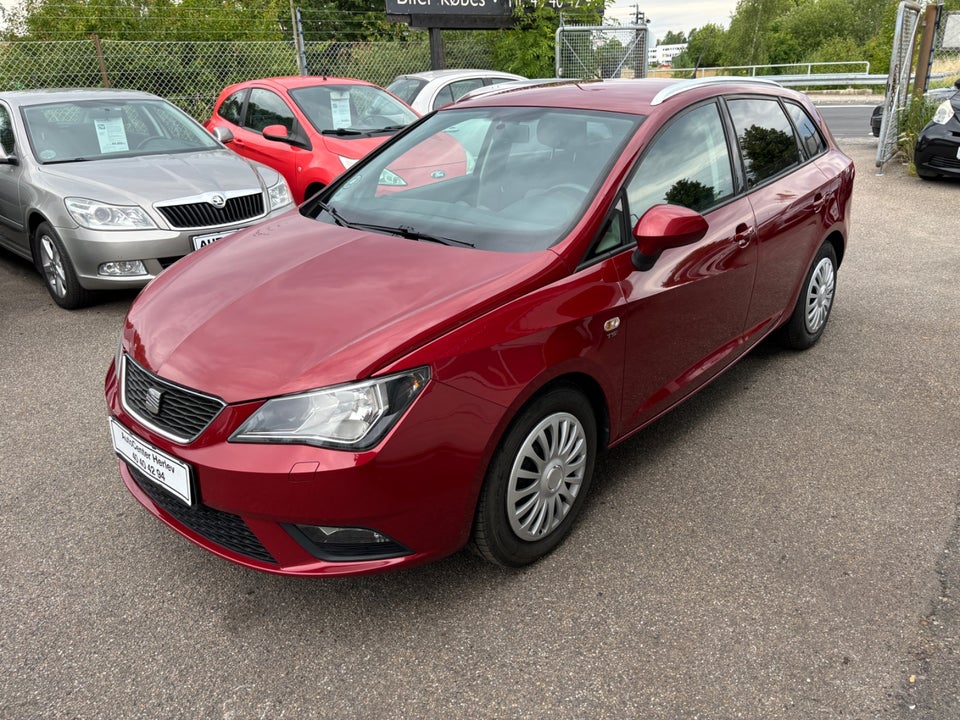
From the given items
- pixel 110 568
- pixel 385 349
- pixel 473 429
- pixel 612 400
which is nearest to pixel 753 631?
pixel 612 400

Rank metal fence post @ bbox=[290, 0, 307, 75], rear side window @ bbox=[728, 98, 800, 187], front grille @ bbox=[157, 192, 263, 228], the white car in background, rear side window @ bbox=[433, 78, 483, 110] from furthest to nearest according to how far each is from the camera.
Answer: metal fence post @ bbox=[290, 0, 307, 75]
rear side window @ bbox=[433, 78, 483, 110]
the white car in background
front grille @ bbox=[157, 192, 263, 228]
rear side window @ bbox=[728, 98, 800, 187]

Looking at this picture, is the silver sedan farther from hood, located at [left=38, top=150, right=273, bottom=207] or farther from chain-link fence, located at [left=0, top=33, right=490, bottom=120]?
chain-link fence, located at [left=0, top=33, right=490, bottom=120]

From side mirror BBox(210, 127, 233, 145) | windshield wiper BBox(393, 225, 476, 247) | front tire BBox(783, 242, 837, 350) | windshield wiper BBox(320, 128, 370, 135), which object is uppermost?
side mirror BBox(210, 127, 233, 145)

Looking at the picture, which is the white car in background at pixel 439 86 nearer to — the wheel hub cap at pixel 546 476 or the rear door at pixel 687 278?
the rear door at pixel 687 278

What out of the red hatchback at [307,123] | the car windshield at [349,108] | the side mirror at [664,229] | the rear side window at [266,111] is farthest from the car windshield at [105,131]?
the side mirror at [664,229]

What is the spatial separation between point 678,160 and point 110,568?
2710 mm

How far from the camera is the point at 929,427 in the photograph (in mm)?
3809

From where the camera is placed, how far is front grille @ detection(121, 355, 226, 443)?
2.34 metres

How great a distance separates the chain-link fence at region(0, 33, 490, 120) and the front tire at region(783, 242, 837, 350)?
10514 mm

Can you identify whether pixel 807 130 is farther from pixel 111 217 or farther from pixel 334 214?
pixel 111 217

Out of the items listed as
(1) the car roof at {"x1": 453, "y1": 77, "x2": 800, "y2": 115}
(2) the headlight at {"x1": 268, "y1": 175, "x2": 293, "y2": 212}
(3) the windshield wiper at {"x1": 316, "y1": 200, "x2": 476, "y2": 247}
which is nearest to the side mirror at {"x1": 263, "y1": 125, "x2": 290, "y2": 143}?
(2) the headlight at {"x1": 268, "y1": 175, "x2": 293, "y2": 212}

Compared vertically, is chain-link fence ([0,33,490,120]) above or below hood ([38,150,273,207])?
above

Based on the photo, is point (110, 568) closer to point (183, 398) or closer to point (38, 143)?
point (183, 398)

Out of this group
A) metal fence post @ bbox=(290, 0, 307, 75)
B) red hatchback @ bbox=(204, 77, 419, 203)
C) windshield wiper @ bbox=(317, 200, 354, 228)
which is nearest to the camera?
windshield wiper @ bbox=(317, 200, 354, 228)
